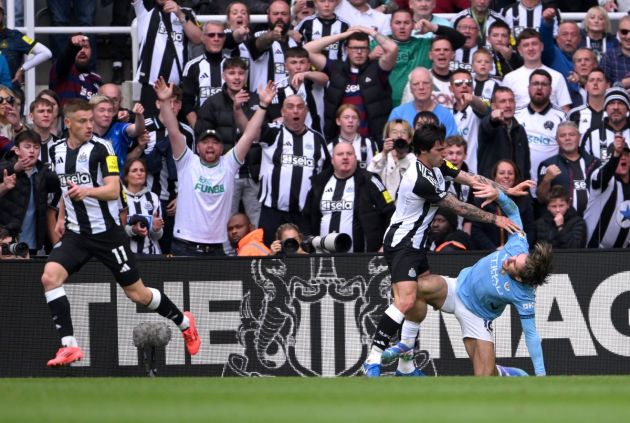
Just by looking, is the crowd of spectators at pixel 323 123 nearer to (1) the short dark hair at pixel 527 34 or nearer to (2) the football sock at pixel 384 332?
(1) the short dark hair at pixel 527 34

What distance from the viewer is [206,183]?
15547mm

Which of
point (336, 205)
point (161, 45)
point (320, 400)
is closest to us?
point (320, 400)

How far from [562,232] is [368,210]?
6.58ft

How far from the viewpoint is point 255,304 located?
14617 mm

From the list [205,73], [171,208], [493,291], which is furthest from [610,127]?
[171,208]

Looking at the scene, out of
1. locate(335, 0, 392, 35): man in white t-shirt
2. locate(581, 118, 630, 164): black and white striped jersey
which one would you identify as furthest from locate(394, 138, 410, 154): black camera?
locate(335, 0, 392, 35): man in white t-shirt

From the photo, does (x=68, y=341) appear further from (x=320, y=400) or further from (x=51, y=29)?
(x=51, y=29)

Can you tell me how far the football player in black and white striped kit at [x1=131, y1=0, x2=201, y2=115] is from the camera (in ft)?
55.7

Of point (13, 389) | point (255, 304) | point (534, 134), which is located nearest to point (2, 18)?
point (255, 304)

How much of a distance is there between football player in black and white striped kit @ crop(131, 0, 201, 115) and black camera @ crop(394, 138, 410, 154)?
3210 mm

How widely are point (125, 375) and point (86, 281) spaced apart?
39.7 inches

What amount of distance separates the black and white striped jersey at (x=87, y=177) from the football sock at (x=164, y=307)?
0.75 m

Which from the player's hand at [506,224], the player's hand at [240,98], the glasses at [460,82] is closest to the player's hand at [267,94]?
the player's hand at [240,98]

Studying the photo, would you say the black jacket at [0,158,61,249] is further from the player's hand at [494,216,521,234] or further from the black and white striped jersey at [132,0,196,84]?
the player's hand at [494,216,521,234]
